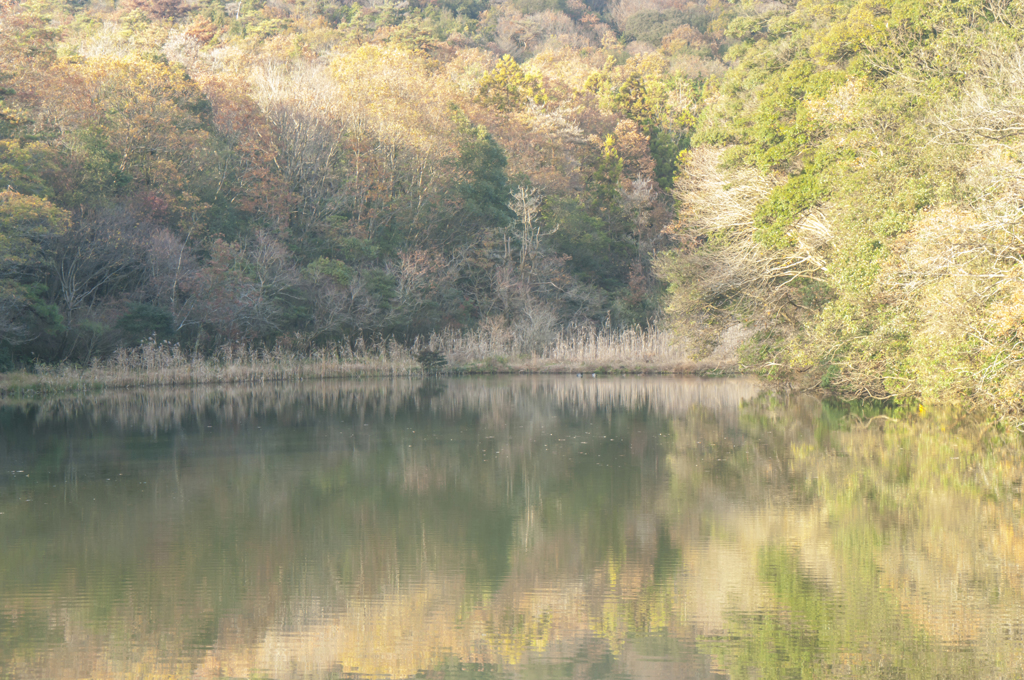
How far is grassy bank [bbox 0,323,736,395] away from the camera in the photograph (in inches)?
1174

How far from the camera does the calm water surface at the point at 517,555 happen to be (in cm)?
682

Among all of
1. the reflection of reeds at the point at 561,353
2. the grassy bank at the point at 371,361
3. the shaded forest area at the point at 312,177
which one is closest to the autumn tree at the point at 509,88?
the shaded forest area at the point at 312,177

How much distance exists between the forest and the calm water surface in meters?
3.26

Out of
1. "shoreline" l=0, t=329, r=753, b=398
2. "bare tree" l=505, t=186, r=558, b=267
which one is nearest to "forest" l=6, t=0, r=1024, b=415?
"bare tree" l=505, t=186, r=558, b=267

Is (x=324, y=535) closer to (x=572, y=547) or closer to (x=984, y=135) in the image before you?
(x=572, y=547)

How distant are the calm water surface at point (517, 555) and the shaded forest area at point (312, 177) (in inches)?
538

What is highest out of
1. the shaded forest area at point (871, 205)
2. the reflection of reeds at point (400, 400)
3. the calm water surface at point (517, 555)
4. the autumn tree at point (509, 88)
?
the autumn tree at point (509, 88)

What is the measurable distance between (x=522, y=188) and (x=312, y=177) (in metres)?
8.88

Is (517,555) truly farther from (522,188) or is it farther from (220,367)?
(522,188)

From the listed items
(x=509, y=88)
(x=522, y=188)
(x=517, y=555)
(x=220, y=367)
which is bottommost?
(x=517, y=555)

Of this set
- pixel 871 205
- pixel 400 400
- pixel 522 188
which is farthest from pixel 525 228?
pixel 871 205

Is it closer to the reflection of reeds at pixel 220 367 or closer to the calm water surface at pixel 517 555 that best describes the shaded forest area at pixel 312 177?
→ the reflection of reeds at pixel 220 367

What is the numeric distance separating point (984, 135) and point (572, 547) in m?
10.8

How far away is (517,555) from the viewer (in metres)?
9.61
